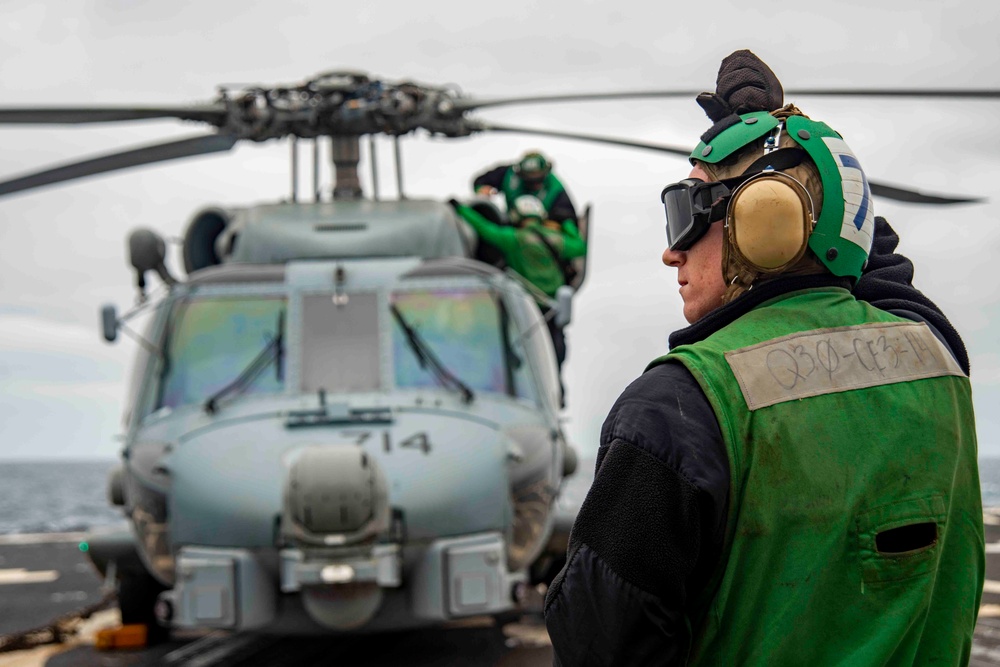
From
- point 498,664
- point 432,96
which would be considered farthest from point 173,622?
point 432,96

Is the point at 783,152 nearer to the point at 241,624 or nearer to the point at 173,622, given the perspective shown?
the point at 241,624

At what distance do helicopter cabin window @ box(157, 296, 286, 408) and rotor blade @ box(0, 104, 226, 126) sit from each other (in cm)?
128

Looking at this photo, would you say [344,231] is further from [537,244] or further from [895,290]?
[895,290]

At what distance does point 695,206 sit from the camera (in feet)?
6.48

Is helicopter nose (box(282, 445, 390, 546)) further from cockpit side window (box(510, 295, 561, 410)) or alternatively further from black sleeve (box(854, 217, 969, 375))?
black sleeve (box(854, 217, 969, 375))

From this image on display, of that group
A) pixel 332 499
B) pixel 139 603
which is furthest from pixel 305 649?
pixel 332 499

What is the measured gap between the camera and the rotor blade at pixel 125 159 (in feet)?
24.3

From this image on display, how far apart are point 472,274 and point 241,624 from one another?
8.69 feet

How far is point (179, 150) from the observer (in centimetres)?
791

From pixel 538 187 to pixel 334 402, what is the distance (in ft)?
12.0

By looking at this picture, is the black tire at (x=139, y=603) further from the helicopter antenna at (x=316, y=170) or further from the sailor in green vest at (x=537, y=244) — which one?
the sailor in green vest at (x=537, y=244)

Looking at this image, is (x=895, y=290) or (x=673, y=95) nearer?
(x=895, y=290)

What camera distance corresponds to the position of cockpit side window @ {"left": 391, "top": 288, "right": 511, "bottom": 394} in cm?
692

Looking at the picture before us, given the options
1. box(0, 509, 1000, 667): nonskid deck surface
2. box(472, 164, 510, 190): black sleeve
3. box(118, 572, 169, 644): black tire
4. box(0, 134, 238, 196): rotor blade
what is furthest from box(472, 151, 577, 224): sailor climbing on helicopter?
box(118, 572, 169, 644): black tire
